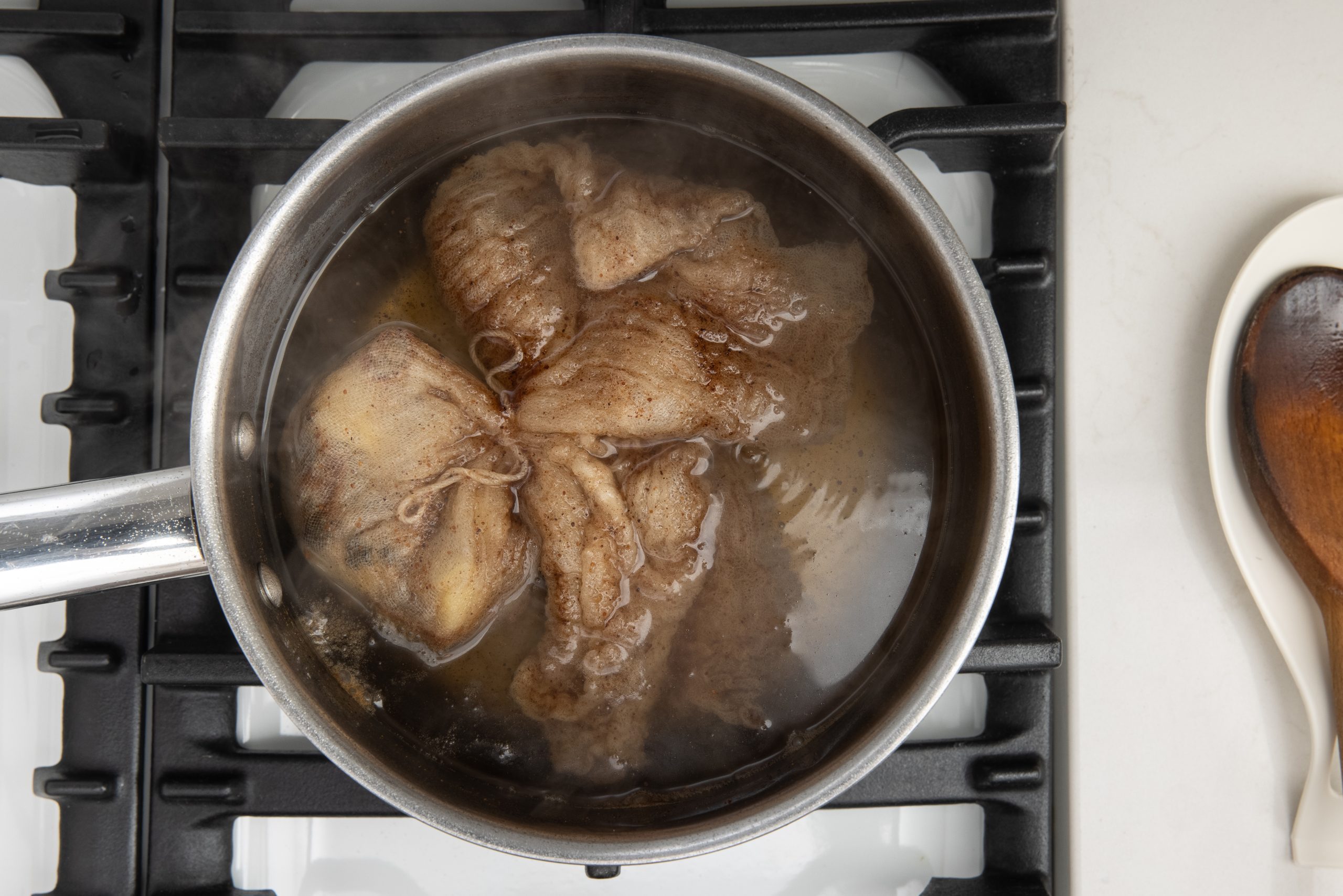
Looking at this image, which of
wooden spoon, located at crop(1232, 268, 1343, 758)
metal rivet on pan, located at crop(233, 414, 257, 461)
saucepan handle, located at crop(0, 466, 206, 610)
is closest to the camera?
saucepan handle, located at crop(0, 466, 206, 610)

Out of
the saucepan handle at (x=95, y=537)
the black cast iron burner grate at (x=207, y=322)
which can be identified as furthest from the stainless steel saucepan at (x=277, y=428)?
the black cast iron burner grate at (x=207, y=322)

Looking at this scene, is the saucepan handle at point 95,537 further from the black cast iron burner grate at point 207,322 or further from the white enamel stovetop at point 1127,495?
the white enamel stovetop at point 1127,495

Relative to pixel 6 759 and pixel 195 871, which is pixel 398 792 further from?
pixel 6 759

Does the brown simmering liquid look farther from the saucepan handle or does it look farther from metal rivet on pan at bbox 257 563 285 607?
the saucepan handle

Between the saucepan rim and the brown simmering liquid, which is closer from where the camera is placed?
the saucepan rim

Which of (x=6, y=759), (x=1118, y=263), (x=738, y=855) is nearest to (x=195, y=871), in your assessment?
(x=6, y=759)

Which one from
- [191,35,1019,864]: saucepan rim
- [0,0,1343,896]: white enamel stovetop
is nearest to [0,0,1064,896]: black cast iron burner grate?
[0,0,1343,896]: white enamel stovetop

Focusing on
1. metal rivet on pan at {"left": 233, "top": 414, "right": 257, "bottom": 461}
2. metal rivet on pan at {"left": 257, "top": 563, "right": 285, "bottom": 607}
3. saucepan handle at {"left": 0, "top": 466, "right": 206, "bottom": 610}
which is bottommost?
metal rivet on pan at {"left": 257, "top": 563, "right": 285, "bottom": 607}
